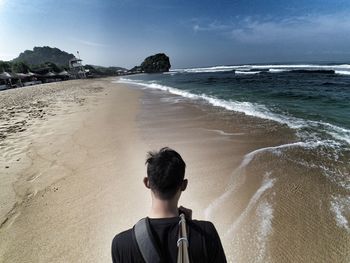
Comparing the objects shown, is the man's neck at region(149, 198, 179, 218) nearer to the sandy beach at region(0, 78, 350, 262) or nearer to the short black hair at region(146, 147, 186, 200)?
the short black hair at region(146, 147, 186, 200)

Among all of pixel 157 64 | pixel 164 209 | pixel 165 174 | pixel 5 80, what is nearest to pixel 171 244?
pixel 164 209

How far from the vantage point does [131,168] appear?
223 inches

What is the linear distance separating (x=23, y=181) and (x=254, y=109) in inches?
433

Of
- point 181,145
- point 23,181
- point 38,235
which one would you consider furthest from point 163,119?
point 38,235

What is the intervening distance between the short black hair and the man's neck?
3 cm

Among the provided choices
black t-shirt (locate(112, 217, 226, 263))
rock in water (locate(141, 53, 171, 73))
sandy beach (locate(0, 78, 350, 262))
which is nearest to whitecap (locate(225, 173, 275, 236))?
sandy beach (locate(0, 78, 350, 262))

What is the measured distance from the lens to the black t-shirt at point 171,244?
4.29 feet

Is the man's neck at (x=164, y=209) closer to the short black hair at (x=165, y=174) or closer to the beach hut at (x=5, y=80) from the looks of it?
the short black hair at (x=165, y=174)

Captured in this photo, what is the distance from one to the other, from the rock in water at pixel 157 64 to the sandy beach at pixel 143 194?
143m

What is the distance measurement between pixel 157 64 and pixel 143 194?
14835cm

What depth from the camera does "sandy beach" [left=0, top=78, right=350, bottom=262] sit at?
328 cm

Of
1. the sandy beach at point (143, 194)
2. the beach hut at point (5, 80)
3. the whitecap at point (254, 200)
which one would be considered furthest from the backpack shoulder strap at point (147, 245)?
the beach hut at point (5, 80)

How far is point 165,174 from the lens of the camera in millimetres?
1509

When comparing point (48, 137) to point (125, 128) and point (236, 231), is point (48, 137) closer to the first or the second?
point (125, 128)
